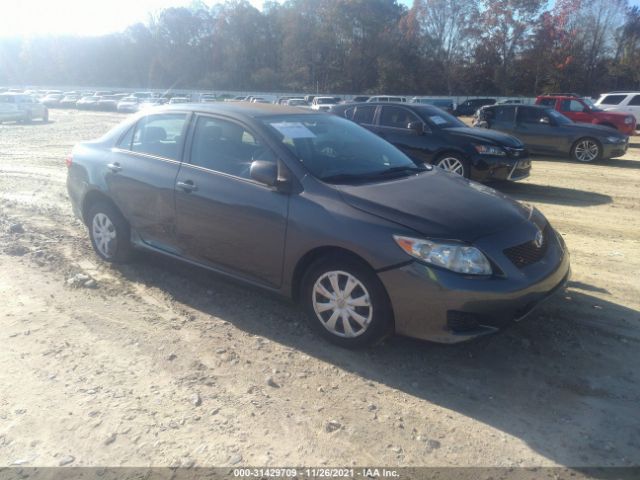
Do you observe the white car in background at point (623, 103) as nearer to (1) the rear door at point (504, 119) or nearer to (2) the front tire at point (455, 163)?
(1) the rear door at point (504, 119)

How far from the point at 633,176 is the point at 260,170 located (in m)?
10.3

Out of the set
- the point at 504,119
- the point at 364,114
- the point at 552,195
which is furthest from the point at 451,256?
the point at 504,119

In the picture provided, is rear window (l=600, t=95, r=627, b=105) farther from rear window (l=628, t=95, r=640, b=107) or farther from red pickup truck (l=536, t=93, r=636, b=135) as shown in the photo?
red pickup truck (l=536, t=93, r=636, b=135)

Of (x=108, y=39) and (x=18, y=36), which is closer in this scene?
(x=108, y=39)

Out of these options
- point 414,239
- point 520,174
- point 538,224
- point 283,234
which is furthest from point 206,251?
point 520,174

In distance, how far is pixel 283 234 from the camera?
3938 millimetres

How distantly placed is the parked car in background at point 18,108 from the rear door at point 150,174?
90.0 ft

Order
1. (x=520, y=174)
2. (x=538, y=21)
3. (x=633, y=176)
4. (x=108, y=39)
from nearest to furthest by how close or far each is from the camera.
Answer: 1. (x=520, y=174)
2. (x=633, y=176)
3. (x=538, y=21)
4. (x=108, y=39)

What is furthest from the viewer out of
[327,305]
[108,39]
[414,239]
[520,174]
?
[108,39]

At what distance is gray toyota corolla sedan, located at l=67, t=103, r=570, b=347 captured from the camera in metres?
3.42

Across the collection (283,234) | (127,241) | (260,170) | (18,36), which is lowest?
(127,241)

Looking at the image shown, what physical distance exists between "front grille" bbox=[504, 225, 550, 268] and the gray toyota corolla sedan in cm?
1

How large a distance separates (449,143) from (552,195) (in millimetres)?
2023

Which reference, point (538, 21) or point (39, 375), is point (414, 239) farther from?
point (538, 21)
